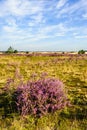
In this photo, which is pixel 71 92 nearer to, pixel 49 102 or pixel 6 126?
pixel 49 102

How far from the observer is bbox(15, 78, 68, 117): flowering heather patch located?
7.89m

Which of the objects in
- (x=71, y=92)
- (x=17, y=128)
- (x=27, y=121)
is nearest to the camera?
(x=17, y=128)

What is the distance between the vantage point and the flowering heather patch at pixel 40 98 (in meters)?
7.89

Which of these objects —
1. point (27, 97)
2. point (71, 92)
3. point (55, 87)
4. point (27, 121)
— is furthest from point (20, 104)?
point (71, 92)

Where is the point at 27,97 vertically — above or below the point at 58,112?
above

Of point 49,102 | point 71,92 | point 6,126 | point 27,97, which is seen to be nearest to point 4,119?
point 6,126

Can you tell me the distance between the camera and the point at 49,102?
834cm

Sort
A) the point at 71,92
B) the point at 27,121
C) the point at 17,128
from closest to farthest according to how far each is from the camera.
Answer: the point at 17,128, the point at 27,121, the point at 71,92

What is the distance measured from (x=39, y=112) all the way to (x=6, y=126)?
1.32 metres

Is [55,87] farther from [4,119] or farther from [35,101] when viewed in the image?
[4,119]

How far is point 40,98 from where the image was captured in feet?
26.2

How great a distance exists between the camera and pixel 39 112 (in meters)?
7.98

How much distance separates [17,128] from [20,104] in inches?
52.9

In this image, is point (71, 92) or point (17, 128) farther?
point (71, 92)
